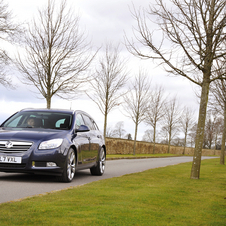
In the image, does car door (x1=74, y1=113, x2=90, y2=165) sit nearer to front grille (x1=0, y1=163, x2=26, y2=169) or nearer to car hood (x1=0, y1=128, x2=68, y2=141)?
car hood (x1=0, y1=128, x2=68, y2=141)

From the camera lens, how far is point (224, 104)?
22812 mm

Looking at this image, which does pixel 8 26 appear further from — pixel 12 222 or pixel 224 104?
pixel 12 222

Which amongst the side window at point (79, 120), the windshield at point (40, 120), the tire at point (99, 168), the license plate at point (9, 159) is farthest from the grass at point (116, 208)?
the tire at point (99, 168)

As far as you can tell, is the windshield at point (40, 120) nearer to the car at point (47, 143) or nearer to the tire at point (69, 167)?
the car at point (47, 143)

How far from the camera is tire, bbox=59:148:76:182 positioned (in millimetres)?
8734

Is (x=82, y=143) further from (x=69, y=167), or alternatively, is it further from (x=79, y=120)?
(x=69, y=167)

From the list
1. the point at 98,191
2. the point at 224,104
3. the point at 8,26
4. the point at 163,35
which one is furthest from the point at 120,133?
the point at 98,191

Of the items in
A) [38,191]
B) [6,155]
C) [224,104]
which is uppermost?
[224,104]

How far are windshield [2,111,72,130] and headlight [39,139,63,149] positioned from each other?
0.94 m

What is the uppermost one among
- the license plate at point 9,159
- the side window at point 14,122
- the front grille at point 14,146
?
the side window at point 14,122

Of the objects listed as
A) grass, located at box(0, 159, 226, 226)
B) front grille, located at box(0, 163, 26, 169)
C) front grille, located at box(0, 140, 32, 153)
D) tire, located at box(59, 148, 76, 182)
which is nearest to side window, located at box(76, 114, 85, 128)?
tire, located at box(59, 148, 76, 182)

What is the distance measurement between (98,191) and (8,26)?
1408 centimetres

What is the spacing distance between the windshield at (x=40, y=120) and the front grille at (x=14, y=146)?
3.80 feet

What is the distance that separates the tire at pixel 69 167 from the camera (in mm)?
8734
